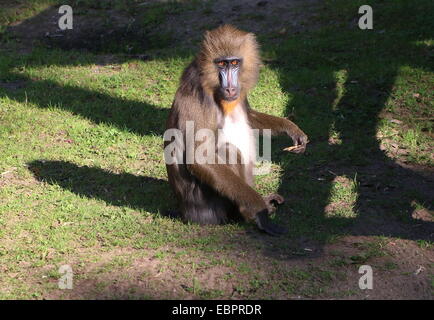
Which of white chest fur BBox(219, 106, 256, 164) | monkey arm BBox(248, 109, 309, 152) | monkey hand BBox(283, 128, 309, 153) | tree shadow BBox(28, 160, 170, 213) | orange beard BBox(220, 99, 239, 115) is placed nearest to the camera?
orange beard BBox(220, 99, 239, 115)

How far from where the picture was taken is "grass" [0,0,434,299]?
19.9 ft

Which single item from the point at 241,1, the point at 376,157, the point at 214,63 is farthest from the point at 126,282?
the point at 241,1

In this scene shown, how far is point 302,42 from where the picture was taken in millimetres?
11938

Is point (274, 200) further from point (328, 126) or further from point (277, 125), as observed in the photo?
point (328, 126)

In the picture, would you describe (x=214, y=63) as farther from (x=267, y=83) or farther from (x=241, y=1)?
(x=241, y=1)

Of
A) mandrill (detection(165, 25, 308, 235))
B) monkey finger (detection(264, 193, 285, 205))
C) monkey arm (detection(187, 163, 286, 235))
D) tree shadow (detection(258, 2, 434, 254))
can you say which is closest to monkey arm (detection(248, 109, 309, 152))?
mandrill (detection(165, 25, 308, 235))

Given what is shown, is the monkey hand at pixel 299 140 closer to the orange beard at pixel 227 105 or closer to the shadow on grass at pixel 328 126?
the shadow on grass at pixel 328 126

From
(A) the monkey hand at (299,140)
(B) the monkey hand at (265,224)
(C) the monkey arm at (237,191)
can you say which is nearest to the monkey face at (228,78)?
(C) the monkey arm at (237,191)

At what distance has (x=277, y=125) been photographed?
24.5 ft

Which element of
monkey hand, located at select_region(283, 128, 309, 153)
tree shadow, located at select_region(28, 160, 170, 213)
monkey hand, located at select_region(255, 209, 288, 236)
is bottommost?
monkey hand, located at select_region(255, 209, 288, 236)

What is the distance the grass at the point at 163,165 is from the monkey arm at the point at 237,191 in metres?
0.19

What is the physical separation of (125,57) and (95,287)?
6.86 metres

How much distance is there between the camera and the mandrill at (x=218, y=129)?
260 inches

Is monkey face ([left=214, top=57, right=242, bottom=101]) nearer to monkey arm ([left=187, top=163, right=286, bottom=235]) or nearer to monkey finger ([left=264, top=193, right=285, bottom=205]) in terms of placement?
monkey arm ([left=187, top=163, right=286, bottom=235])
